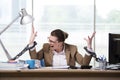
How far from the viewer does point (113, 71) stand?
2.55 m

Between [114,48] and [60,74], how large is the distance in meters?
0.62

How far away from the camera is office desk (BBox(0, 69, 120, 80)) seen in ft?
8.33

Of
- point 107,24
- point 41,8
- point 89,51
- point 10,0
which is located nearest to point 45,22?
point 41,8

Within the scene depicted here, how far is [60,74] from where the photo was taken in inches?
101

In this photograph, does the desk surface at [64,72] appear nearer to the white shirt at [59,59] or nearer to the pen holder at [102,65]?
the pen holder at [102,65]

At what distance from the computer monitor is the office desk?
0.18 metres

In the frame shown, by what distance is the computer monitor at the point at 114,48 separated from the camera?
267 cm

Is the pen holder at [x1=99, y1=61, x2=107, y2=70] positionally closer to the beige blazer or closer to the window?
the beige blazer

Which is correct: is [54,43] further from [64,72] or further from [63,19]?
[63,19]

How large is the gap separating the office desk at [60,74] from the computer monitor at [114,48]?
18 centimetres

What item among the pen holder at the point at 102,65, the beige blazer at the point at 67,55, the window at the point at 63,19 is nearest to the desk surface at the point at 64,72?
the pen holder at the point at 102,65

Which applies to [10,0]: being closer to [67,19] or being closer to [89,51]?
[67,19]

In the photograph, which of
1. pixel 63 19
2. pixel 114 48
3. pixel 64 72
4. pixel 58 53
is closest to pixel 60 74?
pixel 64 72

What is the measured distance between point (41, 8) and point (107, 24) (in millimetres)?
1268
